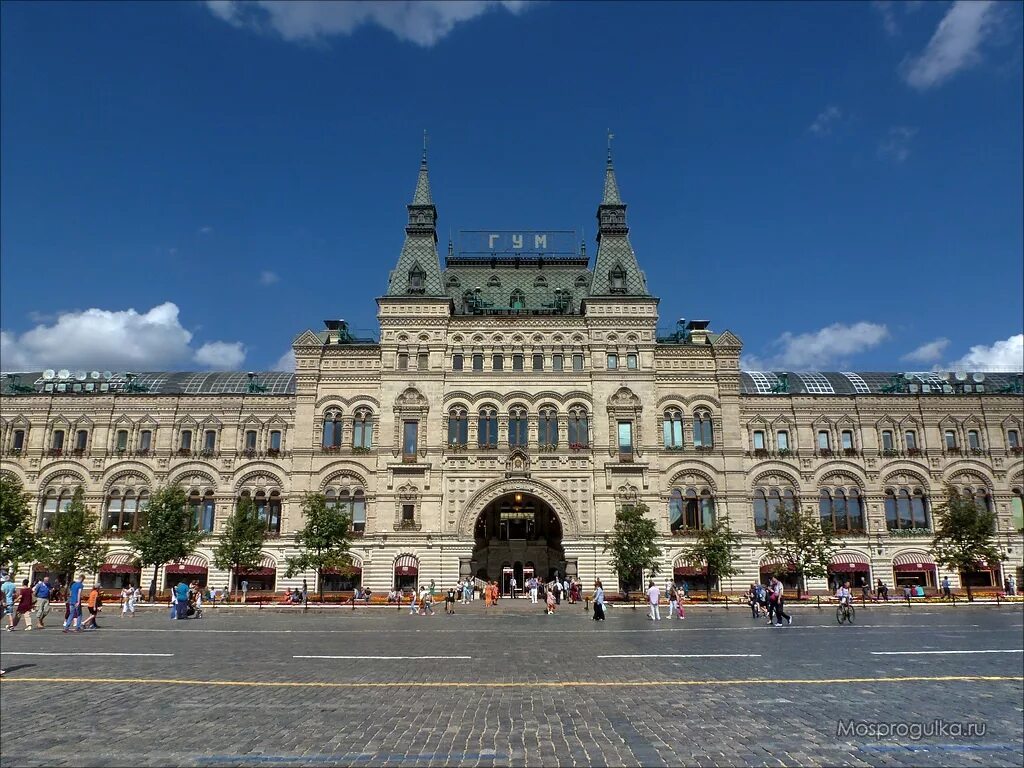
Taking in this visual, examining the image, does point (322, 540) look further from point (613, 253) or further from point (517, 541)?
point (613, 253)

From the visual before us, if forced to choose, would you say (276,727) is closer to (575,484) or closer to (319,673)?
(319,673)

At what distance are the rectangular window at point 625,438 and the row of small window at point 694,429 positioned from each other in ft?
10.5

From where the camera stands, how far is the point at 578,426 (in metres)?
59.7

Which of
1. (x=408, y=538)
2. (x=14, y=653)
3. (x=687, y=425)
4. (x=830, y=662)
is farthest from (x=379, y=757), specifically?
(x=687, y=425)

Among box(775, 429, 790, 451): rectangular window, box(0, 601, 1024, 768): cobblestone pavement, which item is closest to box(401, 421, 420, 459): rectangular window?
box(0, 601, 1024, 768): cobblestone pavement

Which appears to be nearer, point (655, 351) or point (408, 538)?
point (408, 538)

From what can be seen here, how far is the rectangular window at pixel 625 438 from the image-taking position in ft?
193

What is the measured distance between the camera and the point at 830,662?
2089 centimetres

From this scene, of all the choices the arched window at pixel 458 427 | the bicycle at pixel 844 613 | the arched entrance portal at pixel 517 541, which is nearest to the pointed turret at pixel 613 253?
the arched window at pixel 458 427

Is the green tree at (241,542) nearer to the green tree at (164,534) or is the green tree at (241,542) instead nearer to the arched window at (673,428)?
the green tree at (164,534)

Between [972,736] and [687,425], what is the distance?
47.8m

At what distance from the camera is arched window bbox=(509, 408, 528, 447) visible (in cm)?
5944

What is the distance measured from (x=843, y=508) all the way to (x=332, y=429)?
44.4 meters

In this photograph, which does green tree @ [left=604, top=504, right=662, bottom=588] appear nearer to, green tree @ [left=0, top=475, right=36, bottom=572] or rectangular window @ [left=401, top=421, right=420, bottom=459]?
Result: rectangular window @ [left=401, top=421, right=420, bottom=459]
